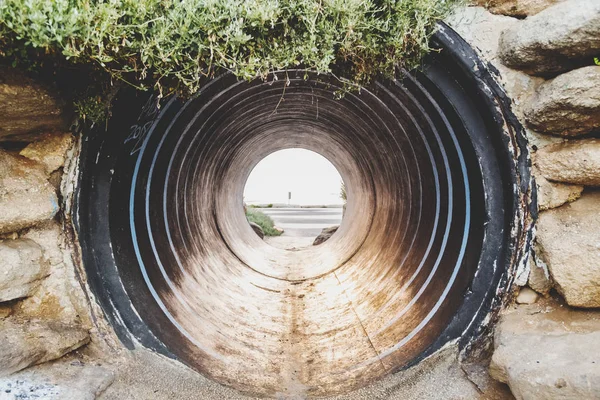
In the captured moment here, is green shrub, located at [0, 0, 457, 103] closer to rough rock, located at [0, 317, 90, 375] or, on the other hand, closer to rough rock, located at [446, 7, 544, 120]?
rough rock, located at [446, 7, 544, 120]

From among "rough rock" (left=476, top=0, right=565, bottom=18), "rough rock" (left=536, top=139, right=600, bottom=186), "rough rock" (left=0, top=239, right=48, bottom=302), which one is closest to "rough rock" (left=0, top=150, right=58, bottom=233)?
"rough rock" (left=0, top=239, right=48, bottom=302)

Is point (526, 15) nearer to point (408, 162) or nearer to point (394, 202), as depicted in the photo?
point (408, 162)

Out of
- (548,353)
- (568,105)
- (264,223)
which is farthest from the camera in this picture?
(264,223)

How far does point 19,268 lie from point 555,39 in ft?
12.1

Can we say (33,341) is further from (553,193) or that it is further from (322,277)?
(322,277)

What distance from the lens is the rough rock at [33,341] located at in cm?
262

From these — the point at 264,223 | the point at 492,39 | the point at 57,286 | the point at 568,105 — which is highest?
the point at 492,39

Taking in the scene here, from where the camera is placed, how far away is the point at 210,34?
9.08 feet

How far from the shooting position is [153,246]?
423 cm

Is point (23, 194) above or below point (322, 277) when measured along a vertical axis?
above

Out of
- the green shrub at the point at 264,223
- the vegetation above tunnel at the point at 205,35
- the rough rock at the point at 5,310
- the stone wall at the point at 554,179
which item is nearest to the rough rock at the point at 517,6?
the stone wall at the point at 554,179

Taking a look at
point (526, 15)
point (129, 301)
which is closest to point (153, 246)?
point (129, 301)

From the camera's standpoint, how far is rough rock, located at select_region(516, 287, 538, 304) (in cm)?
300

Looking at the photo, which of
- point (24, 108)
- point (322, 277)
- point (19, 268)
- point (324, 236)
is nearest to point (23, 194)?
point (19, 268)
